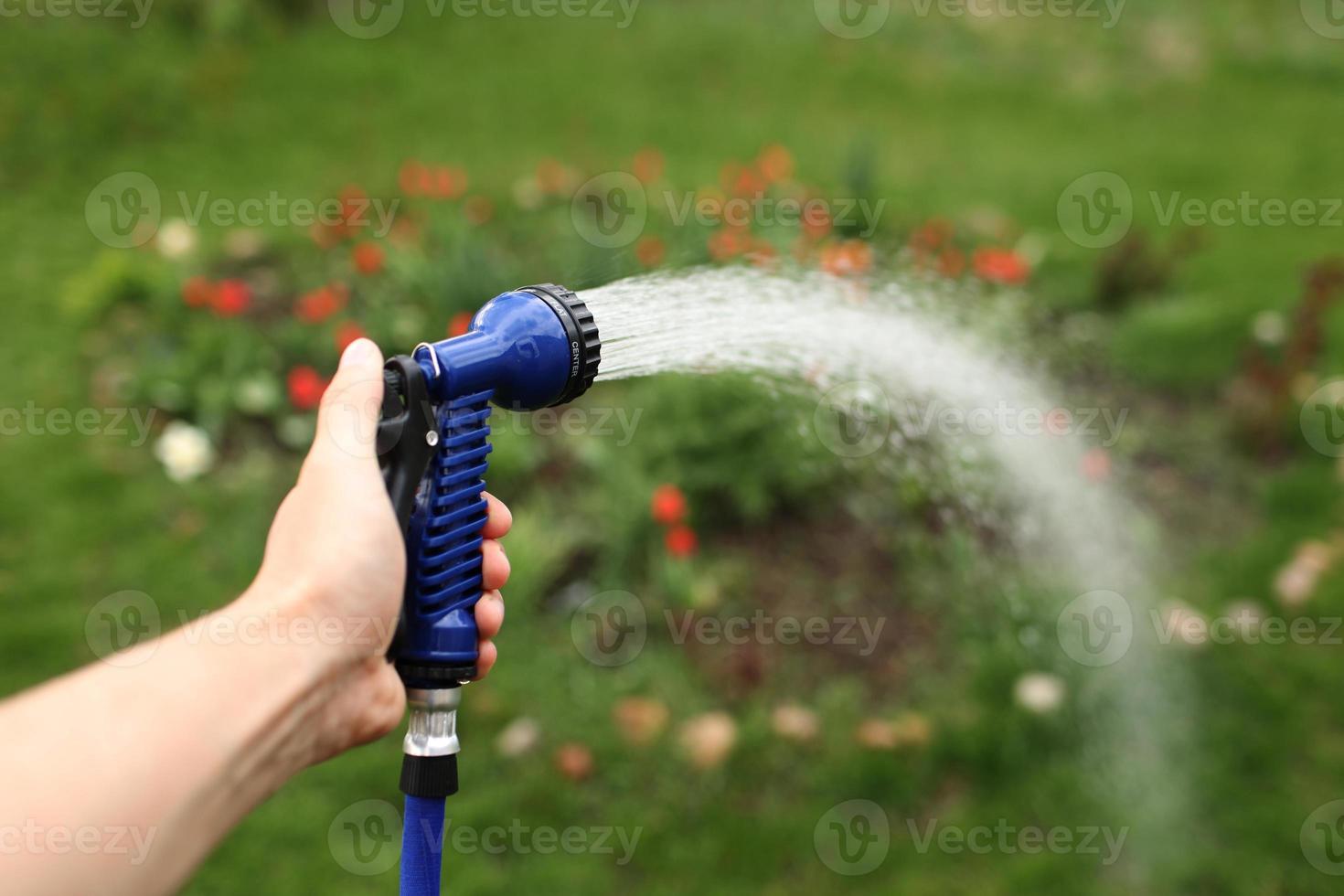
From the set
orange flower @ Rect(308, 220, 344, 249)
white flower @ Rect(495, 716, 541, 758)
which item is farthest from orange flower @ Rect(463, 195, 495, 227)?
white flower @ Rect(495, 716, 541, 758)

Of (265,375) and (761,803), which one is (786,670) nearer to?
(761,803)

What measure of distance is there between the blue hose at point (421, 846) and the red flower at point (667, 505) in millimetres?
1669

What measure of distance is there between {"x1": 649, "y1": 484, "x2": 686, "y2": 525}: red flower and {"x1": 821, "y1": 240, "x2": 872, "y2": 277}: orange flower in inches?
29.1

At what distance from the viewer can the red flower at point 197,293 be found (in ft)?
12.9

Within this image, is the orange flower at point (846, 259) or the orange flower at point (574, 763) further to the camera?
the orange flower at point (846, 259)

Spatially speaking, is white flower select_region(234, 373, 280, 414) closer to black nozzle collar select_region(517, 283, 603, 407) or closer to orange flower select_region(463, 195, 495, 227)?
orange flower select_region(463, 195, 495, 227)

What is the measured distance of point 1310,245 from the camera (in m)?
5.21

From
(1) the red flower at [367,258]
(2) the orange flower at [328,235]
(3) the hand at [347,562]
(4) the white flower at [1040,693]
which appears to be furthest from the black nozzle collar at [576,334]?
(2) the orange flower at [328,235]

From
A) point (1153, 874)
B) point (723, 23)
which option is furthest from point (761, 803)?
point (723, 23)

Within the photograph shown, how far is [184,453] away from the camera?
11.8 feet

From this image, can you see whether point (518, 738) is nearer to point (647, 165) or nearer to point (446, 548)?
point (446, 548)

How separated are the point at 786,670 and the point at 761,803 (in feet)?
1.42

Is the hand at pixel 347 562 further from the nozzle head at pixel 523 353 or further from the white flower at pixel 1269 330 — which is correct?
the white flower at pixel 1269 330

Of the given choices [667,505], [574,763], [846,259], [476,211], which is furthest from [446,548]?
[476,211]
